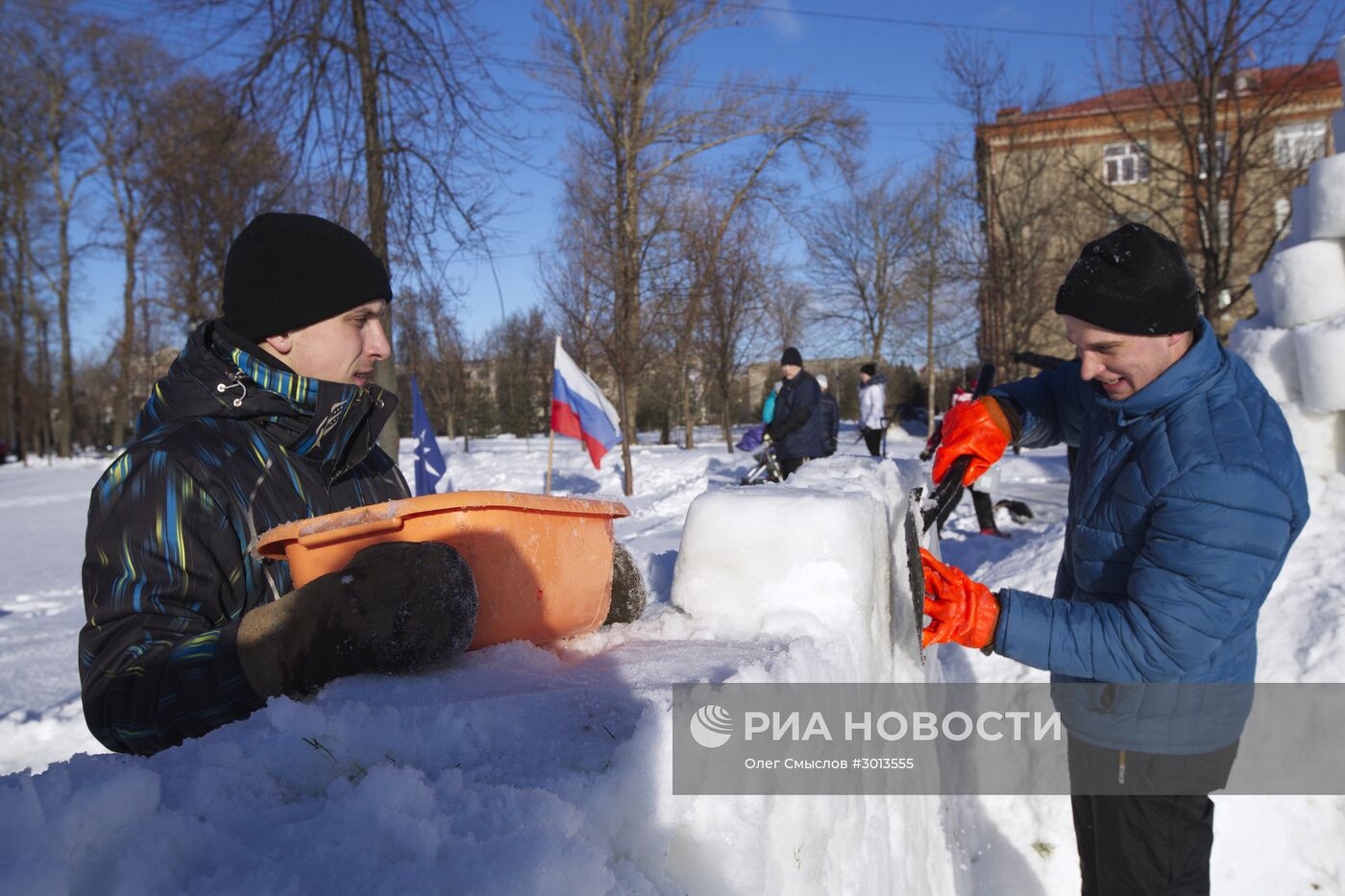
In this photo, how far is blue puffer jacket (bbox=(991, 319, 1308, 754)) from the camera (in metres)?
1.63

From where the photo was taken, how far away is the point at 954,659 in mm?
3900

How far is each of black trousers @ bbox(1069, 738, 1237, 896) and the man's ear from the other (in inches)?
84.6

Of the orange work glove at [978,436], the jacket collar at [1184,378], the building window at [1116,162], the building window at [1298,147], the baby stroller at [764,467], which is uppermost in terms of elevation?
the building window at [1116,162]

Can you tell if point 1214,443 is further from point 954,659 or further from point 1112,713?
point 954,659

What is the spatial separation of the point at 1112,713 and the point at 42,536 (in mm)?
12752

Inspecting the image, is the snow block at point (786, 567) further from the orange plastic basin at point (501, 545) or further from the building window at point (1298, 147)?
the building window at point (1298, 147)

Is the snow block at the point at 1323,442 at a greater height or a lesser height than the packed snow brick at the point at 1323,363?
lesser

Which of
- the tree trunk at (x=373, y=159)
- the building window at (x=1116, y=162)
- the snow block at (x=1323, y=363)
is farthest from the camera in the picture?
the building window at (x=1116, y=162)

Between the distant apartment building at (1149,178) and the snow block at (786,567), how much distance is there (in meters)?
8.54

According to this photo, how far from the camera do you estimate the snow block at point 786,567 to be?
1706mm

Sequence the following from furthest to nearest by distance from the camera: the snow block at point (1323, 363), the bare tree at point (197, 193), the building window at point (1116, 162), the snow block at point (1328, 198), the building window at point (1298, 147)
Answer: the building window at point (1116, 162), the building window at point (1298, 147), the bare tree at point (197, 193), the snow block at point (1328, 198), the snow block at point (1323, 363)

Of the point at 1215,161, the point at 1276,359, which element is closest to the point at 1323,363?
the point at 1276,359

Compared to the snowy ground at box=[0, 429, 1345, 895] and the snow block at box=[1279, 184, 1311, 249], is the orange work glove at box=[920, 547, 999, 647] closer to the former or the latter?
the snowy ground at box=[0, 429, 1345, 895]

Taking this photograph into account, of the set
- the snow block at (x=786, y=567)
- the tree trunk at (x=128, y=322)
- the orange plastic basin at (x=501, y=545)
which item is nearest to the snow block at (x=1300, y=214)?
the snow block at (x=786, y=567)
